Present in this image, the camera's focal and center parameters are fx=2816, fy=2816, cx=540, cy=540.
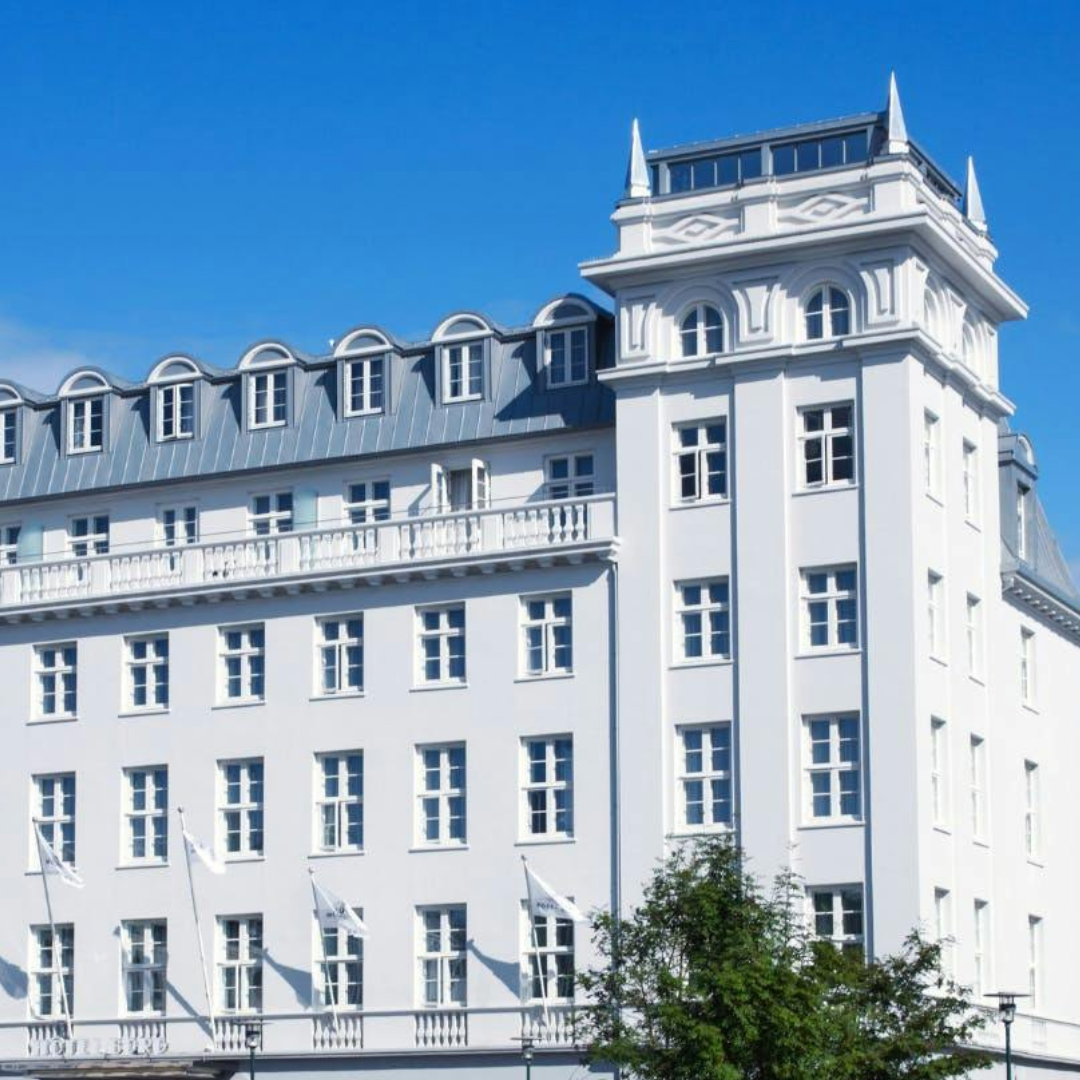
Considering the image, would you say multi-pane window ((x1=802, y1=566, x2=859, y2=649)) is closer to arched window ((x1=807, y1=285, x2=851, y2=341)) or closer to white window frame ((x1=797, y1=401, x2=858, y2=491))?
white window frame ((x1=797, y1=401, x2=858, y2=491))

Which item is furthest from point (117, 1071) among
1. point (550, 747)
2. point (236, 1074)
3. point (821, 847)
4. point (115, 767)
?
point (821, 847)

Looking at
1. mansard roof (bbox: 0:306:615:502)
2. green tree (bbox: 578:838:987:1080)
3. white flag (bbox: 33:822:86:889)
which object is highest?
mansard roof (bbox: 0:306:615:502)

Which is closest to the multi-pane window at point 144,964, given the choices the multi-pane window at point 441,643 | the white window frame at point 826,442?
the multi-pane window at point 441,643

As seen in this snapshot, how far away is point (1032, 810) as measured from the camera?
62.8 meters

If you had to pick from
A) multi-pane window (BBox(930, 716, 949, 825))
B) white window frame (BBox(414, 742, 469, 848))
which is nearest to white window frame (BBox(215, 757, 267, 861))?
white window frame (BBox(414, 742, 469, 848))

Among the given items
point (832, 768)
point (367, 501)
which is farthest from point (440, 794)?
point (832, 768)

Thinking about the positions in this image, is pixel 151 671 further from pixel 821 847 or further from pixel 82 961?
pixel 821 847

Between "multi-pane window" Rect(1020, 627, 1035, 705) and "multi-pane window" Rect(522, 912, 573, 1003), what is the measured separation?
12.5 meters

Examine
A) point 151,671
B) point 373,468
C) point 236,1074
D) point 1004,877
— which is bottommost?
point 236,1074

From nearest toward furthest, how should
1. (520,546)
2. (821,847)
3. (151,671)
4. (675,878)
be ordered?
(675,878) → (821,847) → (520,546) → (151,671)

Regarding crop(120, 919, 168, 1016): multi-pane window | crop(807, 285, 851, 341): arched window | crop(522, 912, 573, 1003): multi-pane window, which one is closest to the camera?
crop(807, 285, 851, 341): arched window

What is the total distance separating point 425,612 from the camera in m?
60.5

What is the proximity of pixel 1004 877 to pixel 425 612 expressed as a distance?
13.6 metres

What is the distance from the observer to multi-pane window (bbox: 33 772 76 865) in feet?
208
